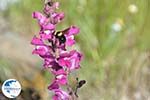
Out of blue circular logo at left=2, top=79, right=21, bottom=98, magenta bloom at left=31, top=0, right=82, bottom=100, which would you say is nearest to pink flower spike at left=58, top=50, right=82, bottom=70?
magenta bloom at left=31, top=0, right=82, bottom=100

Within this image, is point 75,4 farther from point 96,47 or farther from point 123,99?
point 123,99

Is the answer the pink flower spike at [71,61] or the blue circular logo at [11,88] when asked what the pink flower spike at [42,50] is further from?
the blue circular logo at [11,88]

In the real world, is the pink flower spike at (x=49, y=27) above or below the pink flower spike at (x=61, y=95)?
above

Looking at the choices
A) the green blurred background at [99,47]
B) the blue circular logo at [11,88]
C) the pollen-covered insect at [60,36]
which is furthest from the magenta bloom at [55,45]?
the green blurred background at [99,47]

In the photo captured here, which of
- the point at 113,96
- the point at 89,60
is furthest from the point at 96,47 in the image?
the point at 113,96

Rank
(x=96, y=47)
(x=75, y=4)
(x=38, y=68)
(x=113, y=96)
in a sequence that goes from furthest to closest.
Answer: (x=75, y=4), (x=96, y=47), (x=38, y=68), (x=113, y=96)

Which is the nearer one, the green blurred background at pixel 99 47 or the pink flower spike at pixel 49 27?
the pink flower spike at pixel 49 27

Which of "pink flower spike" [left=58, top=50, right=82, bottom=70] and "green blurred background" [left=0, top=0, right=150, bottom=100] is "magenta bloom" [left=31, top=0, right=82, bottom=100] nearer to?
"pink flower spike" [left=58, top=50, right=82, bottom=70]

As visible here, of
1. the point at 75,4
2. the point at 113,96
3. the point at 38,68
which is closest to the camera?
the point at 113,96

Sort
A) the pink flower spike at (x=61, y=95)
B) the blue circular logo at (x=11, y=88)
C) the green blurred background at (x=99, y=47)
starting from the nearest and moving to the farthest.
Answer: the pink flower spike at (x=61, y=95) → the blue circular logo at (x=11, y=88) → the green blurred background at (x=99, y=47)

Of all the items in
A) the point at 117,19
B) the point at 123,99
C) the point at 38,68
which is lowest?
the point at 123,99
